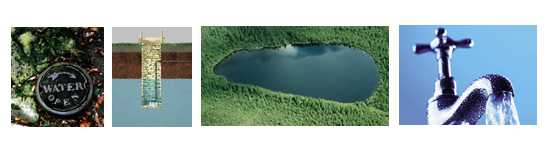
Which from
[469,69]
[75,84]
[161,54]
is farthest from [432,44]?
[75,84]

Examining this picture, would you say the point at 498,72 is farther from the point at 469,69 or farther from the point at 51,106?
the point at 51,106

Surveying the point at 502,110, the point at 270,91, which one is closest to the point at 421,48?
the point at 502,110

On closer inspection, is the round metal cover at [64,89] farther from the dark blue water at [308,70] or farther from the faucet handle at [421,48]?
the faucet handle at [421,48]

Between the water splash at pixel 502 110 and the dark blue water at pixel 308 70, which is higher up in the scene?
the dark blue water at pixel 308 70

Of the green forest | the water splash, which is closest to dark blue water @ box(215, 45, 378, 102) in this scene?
the green forest

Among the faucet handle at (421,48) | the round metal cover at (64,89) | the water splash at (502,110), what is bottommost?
the water splash at (502,110)

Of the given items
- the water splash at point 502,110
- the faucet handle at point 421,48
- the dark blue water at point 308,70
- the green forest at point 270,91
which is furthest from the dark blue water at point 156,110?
the water splash at point 502,110

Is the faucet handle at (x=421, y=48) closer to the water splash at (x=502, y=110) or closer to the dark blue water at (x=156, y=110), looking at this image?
the water splash at (x=502, y=110)

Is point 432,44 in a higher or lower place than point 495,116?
higher
